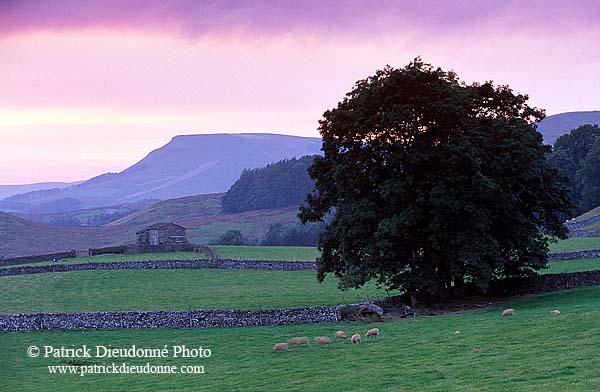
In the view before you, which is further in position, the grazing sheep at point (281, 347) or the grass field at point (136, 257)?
the grass field at point (136, 257)

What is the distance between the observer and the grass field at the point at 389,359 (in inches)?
757

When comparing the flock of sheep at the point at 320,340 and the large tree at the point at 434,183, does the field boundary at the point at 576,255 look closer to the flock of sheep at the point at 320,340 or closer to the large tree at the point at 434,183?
the large tree at the point at 434,183

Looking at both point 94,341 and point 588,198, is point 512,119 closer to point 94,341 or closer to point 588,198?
point 94,341

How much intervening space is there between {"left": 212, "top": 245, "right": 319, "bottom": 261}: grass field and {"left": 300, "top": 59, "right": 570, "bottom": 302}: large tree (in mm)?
34540

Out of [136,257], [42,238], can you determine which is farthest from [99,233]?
[136,257]

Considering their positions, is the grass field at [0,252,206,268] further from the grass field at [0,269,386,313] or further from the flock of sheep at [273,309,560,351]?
the flock of sheep at [273,309,560,351]

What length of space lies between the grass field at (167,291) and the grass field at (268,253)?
1020cm

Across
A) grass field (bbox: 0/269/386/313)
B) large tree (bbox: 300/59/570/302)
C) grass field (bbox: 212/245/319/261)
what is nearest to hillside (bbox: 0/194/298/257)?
grass field (bbox: 212/245/319/261)

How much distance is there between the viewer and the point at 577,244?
71.1m

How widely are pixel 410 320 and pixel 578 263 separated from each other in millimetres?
25474

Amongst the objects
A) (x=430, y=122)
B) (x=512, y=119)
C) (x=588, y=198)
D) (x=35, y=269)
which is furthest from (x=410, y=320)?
(x=588, y=198)

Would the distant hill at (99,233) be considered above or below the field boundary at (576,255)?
above

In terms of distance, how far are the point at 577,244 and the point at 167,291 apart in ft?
128

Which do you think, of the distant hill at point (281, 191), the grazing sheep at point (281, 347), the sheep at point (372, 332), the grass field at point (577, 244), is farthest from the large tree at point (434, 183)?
the distant hill at point (281, 191)
